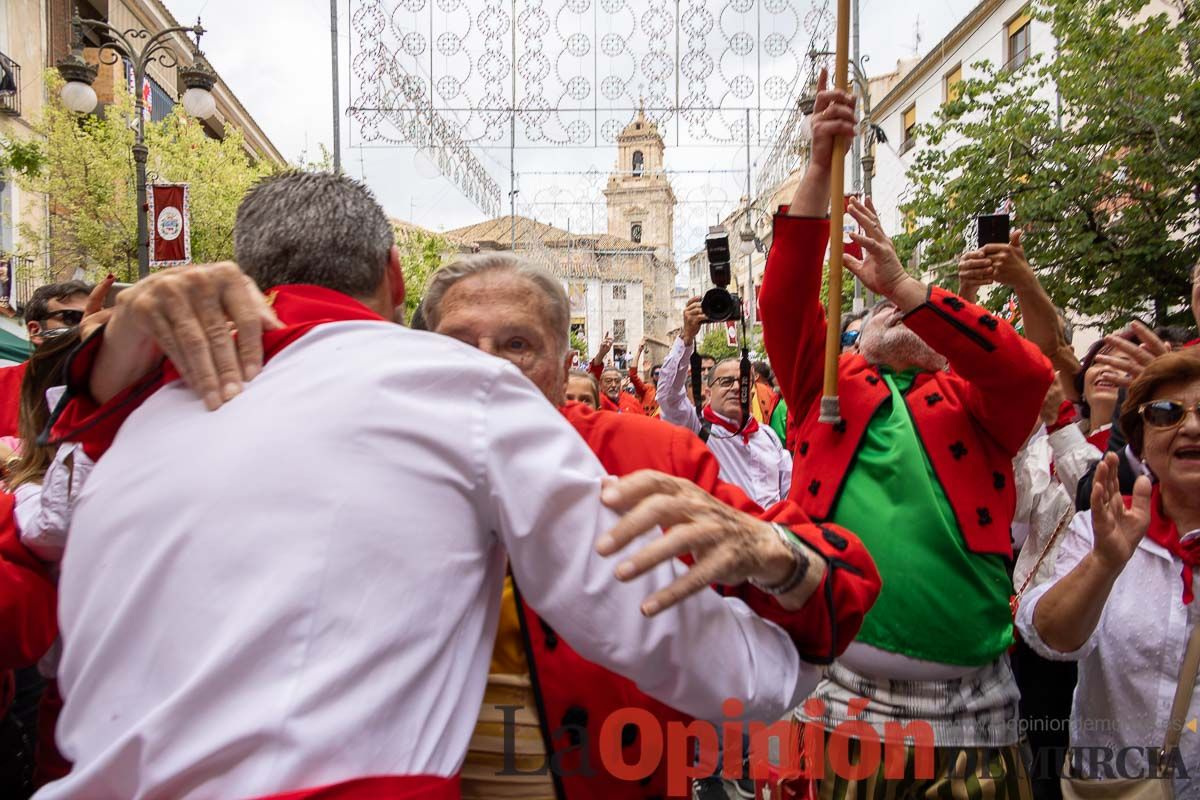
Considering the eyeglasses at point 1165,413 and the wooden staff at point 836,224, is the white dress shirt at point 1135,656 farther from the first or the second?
the wooden staff at point 836,224

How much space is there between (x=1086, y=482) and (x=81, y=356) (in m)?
3.08

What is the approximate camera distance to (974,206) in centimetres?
1272

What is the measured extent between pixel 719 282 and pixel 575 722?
3.59 meters

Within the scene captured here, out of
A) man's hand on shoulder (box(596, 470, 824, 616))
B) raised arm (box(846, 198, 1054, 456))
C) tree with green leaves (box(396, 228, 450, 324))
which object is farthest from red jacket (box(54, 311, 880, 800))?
tree with green leaves (box(396, 228, 450, 324))

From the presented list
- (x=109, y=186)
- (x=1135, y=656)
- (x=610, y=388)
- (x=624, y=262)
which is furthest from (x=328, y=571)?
(x=624, y=262)

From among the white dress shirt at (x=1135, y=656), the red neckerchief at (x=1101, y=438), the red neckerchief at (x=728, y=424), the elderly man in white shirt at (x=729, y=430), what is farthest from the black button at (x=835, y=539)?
the red neckerchief at (x=728, y=424)

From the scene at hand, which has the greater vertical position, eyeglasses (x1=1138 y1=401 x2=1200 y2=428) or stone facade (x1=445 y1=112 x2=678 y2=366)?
stone facade (x1=445 y1=112 x2=678 y2=366)

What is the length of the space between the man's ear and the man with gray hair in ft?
1.02

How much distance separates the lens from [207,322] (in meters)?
1.35

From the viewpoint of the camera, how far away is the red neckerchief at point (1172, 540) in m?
2.46

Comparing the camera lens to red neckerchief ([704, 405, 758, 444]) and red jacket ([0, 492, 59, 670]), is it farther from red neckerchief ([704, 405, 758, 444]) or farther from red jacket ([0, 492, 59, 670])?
red jacket ([0, 492, 59, 670])

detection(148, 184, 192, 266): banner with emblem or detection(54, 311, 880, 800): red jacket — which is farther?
detection(148, 184, 192, 266): banner with emblem

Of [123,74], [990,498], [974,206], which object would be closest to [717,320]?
[990,498]

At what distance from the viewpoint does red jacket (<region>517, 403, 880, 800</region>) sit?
1.44 m
